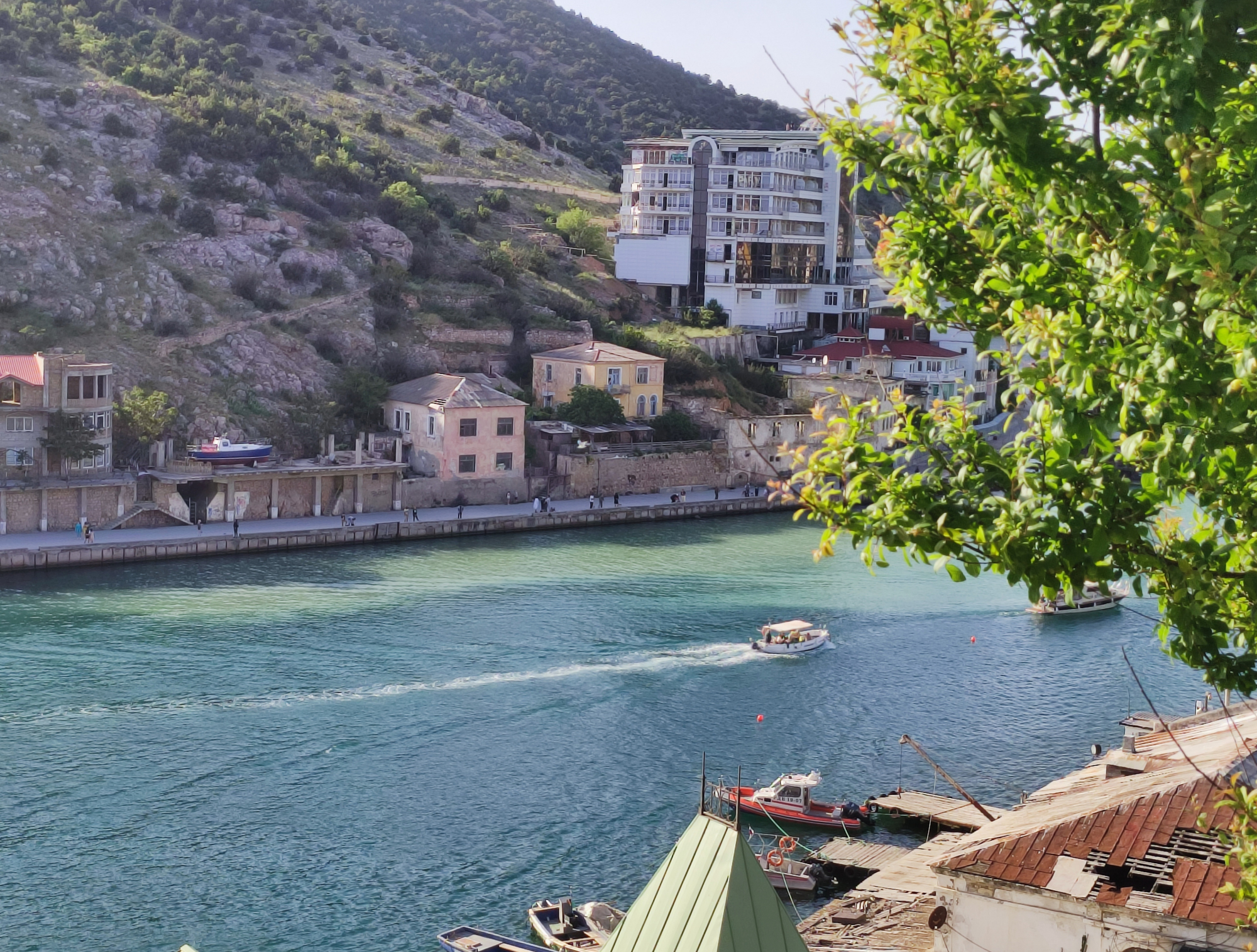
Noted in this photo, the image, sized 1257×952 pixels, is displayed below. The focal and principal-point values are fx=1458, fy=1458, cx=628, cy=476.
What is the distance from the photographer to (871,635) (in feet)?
114

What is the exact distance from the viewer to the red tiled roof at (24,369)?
42562 mm

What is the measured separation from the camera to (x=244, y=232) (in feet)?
194

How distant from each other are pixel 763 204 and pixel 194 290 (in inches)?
1108

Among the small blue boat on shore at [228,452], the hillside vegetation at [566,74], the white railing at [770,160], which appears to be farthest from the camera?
the hillside vegetation at [566,74]

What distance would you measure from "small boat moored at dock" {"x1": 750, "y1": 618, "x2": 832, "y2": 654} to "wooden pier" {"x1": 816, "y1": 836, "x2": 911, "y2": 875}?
1005cm

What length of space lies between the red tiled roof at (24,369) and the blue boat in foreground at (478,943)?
96.8 ft

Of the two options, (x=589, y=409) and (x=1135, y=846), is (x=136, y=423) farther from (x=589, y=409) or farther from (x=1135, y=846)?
(x=1135, y=846)

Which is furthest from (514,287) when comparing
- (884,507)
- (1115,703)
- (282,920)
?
(884,507)

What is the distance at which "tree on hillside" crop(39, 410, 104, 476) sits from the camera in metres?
42.3

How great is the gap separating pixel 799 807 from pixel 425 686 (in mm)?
9132

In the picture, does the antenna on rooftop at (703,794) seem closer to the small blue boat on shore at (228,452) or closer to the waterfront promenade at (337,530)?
the waterfront promenade at (337,530)

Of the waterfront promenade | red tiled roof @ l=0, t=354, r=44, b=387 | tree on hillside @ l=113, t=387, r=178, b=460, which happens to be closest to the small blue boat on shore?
→ tree on hillside @ l=113, t=387, r=178, b=460

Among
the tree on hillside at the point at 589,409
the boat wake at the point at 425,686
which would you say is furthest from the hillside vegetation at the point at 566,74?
the boat wake at the point at 425,686

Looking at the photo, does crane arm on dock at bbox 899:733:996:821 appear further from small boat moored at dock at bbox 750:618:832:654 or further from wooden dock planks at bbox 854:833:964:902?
small boat moored at dock at bbox 750:618:832:654
